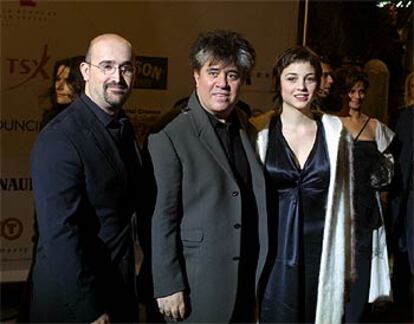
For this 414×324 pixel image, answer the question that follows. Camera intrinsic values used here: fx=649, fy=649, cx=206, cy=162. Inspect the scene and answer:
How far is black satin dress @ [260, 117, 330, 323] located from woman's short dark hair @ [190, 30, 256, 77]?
1.11ft

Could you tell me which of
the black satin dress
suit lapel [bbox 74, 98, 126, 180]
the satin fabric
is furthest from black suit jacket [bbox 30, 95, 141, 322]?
the satin fabric

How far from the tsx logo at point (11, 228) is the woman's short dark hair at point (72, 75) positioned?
653mm

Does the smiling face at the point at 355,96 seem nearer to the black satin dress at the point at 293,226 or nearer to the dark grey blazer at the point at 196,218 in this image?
the black satin dress at the point at 293,226

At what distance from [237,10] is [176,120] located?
1710 mm

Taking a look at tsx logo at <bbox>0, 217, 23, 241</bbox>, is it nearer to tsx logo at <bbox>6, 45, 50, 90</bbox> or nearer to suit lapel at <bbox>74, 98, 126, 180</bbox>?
tsx logo at <bbox>6, 45, 50, 90</bbox>

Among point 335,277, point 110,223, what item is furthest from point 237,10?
point 110,223

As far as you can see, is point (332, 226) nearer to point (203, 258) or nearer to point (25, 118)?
point (203, 258)

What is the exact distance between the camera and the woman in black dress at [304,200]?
2.14 meters

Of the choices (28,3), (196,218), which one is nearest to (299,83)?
(196,218)

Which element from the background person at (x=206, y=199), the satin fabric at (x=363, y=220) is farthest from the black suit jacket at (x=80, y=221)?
the satin fabric at (x=363, y=220)

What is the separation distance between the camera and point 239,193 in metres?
1.93

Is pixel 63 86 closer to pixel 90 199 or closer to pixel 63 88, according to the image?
pixel 63 88

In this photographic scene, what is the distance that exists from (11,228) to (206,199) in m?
1.63

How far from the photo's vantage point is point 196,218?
1.90 m
